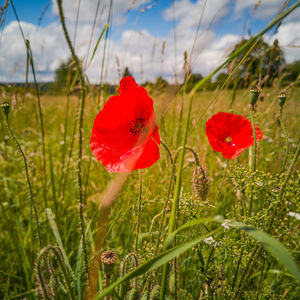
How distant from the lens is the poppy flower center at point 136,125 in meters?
0.92

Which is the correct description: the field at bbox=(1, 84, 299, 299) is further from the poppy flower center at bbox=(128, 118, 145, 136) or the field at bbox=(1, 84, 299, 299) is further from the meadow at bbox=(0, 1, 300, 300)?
the poppy flower center at bbox=(128, 118, 145, 136)

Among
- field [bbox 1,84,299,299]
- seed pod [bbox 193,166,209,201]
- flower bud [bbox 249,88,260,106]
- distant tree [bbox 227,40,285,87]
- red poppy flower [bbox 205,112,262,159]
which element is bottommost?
field [bbox 1,84,299,299]

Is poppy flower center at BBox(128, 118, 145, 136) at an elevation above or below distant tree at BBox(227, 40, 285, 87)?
below

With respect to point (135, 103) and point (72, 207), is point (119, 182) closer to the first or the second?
point (135, 103)

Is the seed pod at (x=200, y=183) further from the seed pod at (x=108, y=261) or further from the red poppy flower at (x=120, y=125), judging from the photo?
the seed pod at (x=108, y=261)

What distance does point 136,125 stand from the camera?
3.04ft

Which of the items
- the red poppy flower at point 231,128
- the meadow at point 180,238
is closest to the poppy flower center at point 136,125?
the meadow at point 180,238

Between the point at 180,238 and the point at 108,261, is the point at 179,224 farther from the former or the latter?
the point at 108,261

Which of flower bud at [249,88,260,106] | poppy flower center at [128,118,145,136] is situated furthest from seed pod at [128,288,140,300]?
flower bud at [249,88,260,106]

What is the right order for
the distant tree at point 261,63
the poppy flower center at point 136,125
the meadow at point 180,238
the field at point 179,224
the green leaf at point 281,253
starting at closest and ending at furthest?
1. the green leaf at point 281,253
2. the meadow at point 180,238
3. the field at point 179,224
4. the poppy flower center at point 136,125
5. the distant tree at point 261,63

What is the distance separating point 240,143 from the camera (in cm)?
96

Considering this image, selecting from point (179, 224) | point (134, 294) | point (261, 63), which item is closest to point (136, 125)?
point (179, 224)

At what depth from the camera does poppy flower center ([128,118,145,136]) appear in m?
0.92

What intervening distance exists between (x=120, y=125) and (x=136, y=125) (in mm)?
71
